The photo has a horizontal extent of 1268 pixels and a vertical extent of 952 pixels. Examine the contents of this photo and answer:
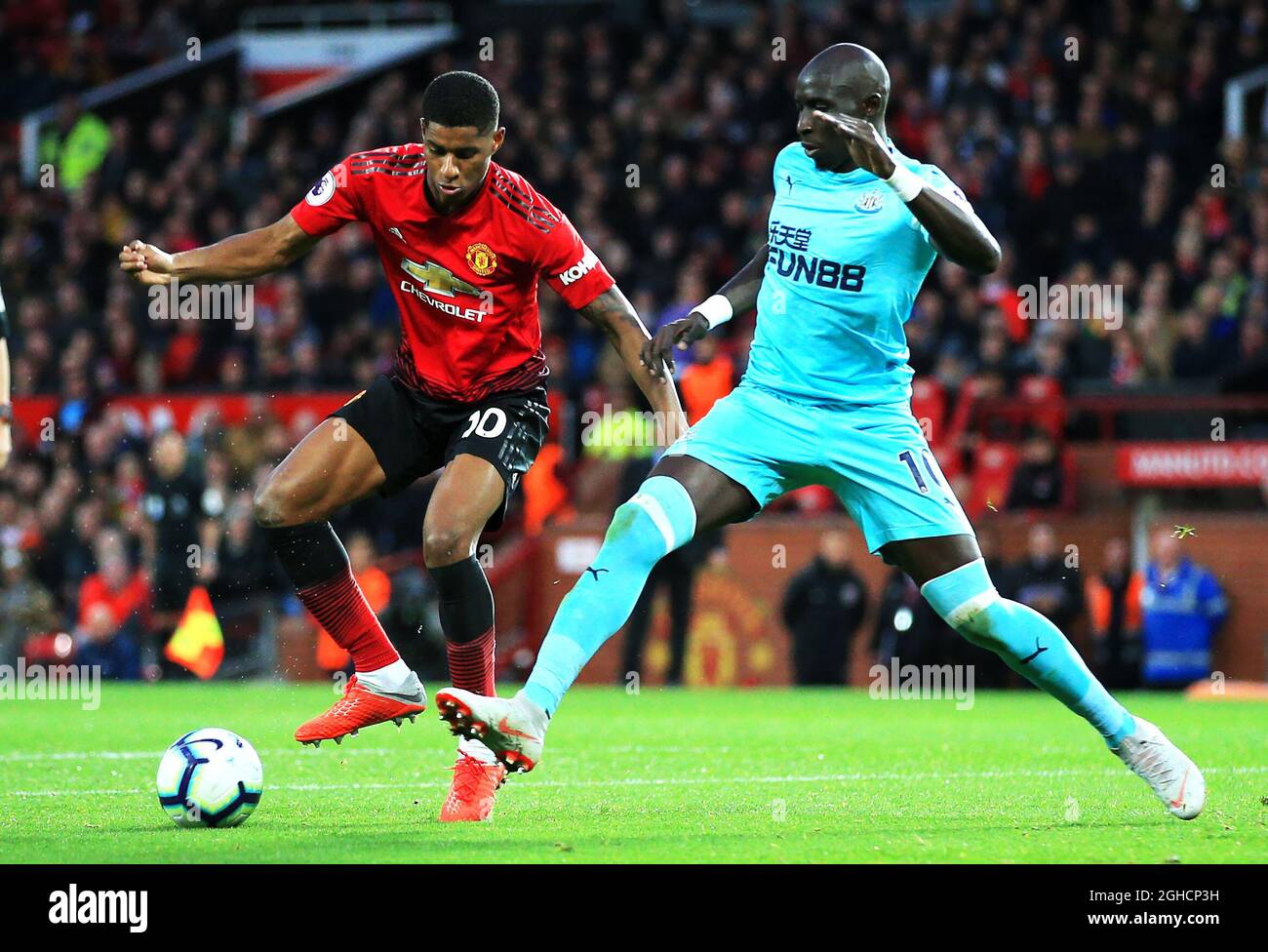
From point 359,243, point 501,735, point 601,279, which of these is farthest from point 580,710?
point 359,243

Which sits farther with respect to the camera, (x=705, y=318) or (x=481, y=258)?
(x=481, y=258)

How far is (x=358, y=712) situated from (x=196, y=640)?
34.2 ft

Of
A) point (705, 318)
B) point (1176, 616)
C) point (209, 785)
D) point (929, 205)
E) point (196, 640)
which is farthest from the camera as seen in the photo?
point (196, 640)

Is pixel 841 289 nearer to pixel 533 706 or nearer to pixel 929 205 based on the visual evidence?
pixel 929 205

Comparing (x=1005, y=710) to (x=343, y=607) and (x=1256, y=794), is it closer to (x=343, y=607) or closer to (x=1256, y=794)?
(x=1256, y=794)

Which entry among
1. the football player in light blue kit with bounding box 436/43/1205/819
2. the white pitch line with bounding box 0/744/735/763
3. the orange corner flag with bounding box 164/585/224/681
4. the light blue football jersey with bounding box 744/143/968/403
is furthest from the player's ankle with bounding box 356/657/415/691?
the orange corner flag with bounding box 164/585/224/681

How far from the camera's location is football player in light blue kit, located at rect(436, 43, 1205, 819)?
20.3 feet

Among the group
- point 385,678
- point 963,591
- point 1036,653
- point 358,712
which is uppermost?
point 963,591

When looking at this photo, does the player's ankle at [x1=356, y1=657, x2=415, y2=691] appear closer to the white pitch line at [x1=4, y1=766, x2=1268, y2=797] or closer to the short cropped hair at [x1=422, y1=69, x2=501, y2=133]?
the white pitch line at [x1=4, y1=766, x2=1268, y2=797]

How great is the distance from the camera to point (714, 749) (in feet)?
30.9

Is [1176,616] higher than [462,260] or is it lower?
lower

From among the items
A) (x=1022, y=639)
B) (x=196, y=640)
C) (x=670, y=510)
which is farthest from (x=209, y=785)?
(x=196, y=640)

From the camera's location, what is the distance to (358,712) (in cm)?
687

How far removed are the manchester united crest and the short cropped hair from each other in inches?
17.5
